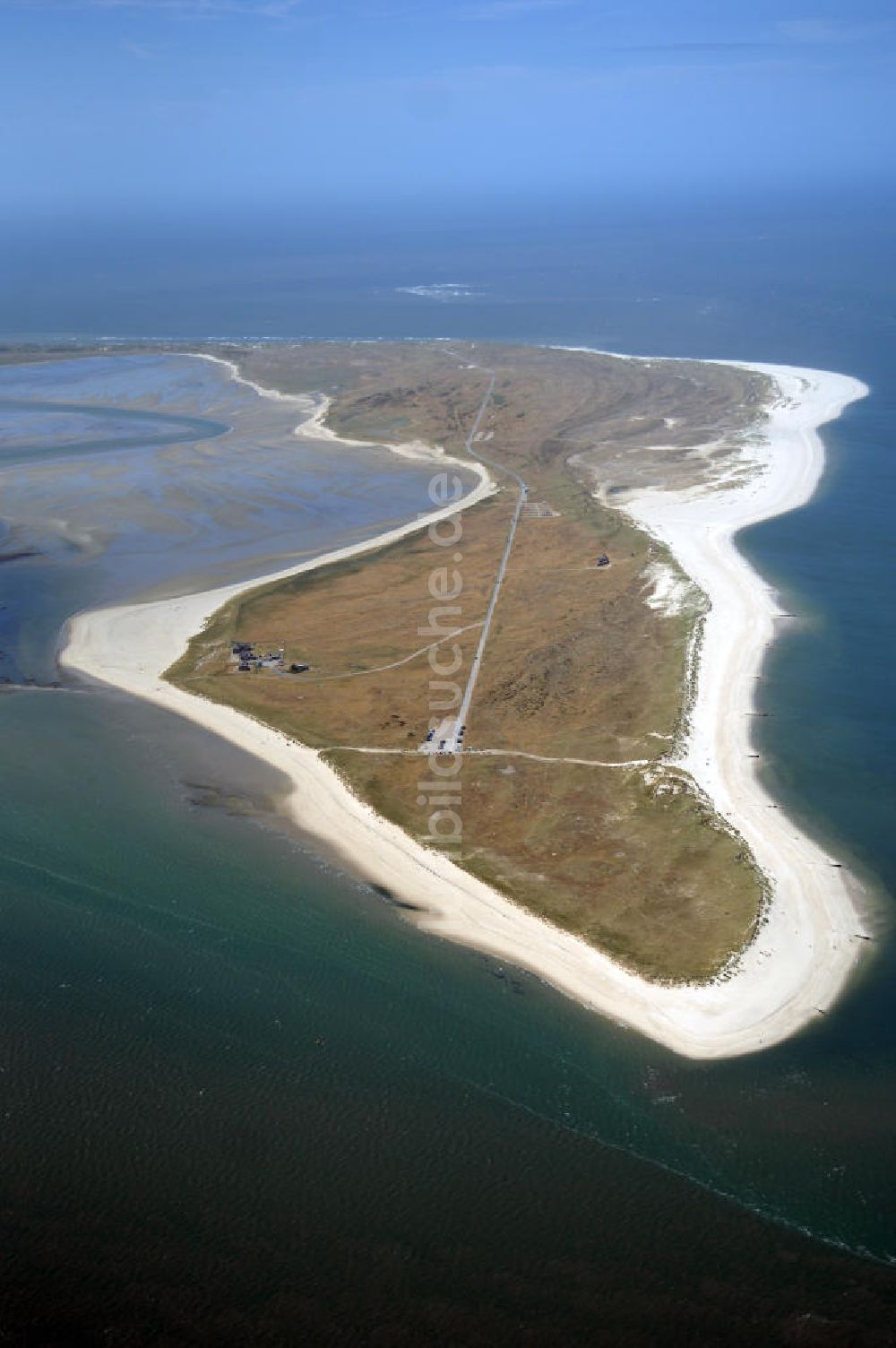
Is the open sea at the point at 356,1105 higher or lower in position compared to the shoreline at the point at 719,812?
lower

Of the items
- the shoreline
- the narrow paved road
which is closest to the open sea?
the shoreline

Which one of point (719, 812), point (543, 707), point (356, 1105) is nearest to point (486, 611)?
point (543, 707)

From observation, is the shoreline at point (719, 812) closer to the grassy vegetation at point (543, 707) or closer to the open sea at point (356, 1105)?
the grassy vegetation at point (543, 707)

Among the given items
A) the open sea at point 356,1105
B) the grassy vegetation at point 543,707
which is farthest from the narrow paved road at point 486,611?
the open sea at point 356,1105

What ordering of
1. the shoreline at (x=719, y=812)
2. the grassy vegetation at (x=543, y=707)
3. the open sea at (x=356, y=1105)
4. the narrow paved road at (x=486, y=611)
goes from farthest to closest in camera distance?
the narrow paved road at (x=486, y=611) → the grassy vegetation at (x=543, y=707) → the shoreline at (x=719, y=812) → the open sea at (x=356, y=1105)

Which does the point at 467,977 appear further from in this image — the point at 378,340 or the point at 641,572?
the point at 378,340

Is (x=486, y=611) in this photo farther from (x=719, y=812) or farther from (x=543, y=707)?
(x=719, y=812)
